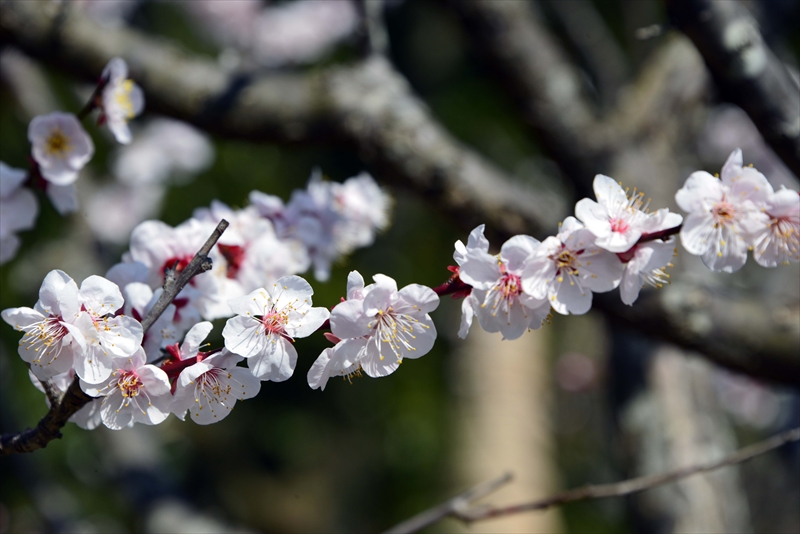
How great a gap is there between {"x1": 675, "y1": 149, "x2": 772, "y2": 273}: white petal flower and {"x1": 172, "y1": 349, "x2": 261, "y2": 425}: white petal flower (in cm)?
57

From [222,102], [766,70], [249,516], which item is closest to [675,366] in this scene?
[766,70]

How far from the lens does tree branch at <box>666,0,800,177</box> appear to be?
3.03 ft

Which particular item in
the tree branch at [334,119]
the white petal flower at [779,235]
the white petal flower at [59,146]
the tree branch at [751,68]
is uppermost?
the tree branch at [334,119]

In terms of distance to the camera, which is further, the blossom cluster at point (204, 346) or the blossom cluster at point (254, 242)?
the blossom cluster at point (254, 242)

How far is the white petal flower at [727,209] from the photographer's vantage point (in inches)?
30.3

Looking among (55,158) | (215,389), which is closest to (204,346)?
(215,389)

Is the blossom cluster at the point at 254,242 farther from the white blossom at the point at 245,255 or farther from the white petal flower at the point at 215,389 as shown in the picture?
the white petal flower at the point at 215,389

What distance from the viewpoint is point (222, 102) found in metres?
1.42

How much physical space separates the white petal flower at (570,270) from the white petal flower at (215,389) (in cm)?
35

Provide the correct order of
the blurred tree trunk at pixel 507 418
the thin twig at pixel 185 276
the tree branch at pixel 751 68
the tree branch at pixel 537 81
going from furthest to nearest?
the blurred tree trunk at pixel 507 418
the tree branch at pixel 537 81
the tree branch at pixel 751 68
the thin twig at pixel 185 276

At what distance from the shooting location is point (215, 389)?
0.74 meters

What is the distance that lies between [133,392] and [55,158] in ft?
1.90

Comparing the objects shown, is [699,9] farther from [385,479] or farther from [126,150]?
[385,479]

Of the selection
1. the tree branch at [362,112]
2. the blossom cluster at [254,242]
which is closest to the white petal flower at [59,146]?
the blossom cluster at [254,242]
